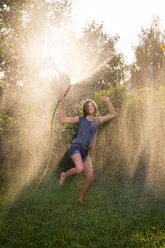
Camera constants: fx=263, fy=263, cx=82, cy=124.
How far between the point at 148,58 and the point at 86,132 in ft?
110

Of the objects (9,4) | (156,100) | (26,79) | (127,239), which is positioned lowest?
(127,239)

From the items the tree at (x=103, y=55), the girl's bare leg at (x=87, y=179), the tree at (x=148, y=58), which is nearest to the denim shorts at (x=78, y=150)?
the girl's bare leg at (x=87, y=179)

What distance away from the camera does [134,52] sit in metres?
37.1

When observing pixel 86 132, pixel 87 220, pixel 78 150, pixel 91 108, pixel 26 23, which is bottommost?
pixel 87 220

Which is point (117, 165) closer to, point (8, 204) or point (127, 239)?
point (8, 204)

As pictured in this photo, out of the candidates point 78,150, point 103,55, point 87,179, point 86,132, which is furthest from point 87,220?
point 103,55

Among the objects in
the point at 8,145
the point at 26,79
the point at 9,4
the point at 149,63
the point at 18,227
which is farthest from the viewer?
the point at 149,63

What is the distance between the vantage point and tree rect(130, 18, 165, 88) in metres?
35.6

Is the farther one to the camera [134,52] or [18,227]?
[134,52]

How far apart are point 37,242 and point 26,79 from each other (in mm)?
16910

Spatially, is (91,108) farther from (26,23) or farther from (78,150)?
(26,23)

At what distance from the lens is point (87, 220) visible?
13.8ft

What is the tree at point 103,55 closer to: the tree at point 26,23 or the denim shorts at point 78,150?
the tree at point 26,23

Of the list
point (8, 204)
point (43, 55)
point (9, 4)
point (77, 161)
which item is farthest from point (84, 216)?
point (43, 55)
